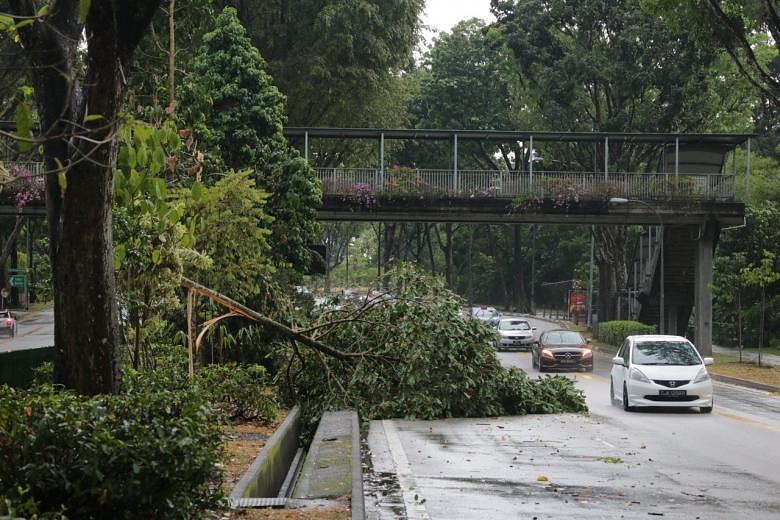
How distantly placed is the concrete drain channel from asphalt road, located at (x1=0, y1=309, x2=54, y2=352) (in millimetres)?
24704

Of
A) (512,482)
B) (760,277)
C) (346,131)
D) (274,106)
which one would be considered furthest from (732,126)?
(512,482)

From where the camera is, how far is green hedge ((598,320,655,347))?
165 ft

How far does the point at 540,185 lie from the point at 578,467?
31554mm

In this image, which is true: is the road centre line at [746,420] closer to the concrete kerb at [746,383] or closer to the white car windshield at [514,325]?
the concrete kerb at [746,383]

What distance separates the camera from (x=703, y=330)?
1816 inches

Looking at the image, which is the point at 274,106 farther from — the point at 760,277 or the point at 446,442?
the point at 760,277

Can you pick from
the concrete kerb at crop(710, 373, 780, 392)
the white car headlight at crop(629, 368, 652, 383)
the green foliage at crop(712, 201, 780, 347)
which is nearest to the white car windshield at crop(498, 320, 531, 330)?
the green foliage at crop(712, 201, 780, 347)

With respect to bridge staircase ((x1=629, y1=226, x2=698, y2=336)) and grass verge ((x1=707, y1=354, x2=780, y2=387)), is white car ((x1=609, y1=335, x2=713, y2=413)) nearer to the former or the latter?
grass verge ((x1=707, y1=354, x2=780, y2=387))

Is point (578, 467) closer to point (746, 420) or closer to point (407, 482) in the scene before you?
point (407, 482)

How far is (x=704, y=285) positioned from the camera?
152 feet

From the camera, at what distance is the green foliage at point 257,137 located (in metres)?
28.1

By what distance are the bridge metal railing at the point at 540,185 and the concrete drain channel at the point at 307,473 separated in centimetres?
2771

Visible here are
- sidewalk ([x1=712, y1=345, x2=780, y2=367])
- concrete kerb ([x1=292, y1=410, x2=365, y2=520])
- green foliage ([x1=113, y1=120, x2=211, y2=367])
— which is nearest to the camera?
concrete kerb ([x1=292, y1=410, x2=365, y2=520])

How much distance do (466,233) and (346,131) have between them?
51.3m
